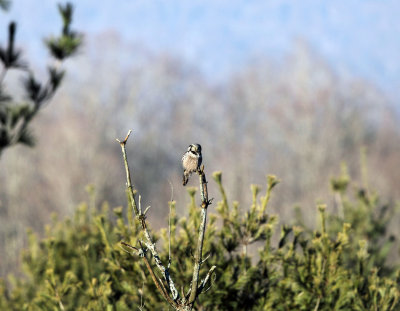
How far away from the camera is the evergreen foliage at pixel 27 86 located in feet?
17.9

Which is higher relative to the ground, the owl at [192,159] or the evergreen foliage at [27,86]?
the evergreen foliage at [27,86]

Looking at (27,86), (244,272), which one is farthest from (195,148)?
(27,86)

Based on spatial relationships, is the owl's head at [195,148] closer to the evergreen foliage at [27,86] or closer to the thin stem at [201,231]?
the thin stem at [201,231]

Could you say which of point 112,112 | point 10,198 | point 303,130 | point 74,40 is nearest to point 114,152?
point 112,112

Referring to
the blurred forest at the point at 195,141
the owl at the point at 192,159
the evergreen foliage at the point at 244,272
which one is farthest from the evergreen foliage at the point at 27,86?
the blurred forest at the point at 195,141

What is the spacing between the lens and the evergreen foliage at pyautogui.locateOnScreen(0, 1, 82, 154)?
5449mm

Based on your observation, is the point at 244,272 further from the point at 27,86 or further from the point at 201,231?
the point at 27,86

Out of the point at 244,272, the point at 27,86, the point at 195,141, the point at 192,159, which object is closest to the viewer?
the point at 192,159

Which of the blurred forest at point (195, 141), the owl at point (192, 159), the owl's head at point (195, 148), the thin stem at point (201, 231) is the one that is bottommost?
the thin stem at point (201, 231)

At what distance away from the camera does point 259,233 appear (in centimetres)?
404

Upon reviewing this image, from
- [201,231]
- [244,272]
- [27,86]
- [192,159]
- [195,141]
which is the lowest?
[201,231]

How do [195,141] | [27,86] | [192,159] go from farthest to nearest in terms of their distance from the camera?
1. [195,141]
2. [27,86]
3. [192,159]

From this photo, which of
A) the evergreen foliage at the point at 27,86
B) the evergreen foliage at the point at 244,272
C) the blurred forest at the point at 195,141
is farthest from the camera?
the blurred forest at the point at 195,141

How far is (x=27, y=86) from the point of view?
18.1 feet
